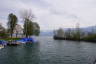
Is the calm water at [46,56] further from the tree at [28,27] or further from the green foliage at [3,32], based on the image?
the green foliage at [3,32]

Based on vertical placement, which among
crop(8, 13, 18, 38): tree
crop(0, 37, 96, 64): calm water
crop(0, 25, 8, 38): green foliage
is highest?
crop(8, 13, 18, 38): tree

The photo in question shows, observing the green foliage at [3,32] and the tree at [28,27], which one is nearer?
the tree at [28,27]

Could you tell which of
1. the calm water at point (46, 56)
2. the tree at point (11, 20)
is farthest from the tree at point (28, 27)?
the calm water at point (46, 56)

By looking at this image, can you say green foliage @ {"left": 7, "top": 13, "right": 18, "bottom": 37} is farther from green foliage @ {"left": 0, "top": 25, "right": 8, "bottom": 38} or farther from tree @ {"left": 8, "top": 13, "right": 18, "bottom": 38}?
green foliage @ {"left": 0, "top": 25, "right": 8, "bottom": 38}

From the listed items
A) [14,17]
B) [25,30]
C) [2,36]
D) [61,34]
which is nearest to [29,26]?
[25,30]

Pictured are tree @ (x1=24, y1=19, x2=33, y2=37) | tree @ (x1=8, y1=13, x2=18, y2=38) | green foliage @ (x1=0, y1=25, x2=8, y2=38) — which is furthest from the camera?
green foliage @ (x1=0, y1=25, x2=8, y2=38)

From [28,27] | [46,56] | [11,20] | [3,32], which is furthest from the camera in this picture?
[3,32]

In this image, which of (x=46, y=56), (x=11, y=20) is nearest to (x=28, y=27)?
(x=11, y=20)

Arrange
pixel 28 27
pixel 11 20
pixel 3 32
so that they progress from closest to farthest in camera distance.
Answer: pixel 28 27
pixel 11 20
pixel 3 32

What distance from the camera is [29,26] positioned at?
95312 millimetres

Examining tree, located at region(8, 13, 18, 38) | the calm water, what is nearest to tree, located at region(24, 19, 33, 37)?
tree, located at region(8, 13, 18, 38)

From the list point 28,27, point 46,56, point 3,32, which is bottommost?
point 46,56

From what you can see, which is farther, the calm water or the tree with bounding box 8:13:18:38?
the tree with bounding box 8:13:18:38

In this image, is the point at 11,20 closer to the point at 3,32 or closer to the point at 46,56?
the point at 3,32
